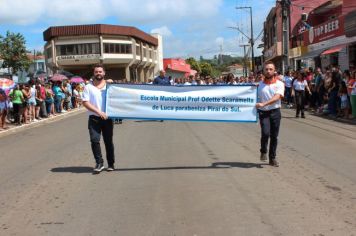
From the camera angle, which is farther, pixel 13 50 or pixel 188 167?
pixel 13 50

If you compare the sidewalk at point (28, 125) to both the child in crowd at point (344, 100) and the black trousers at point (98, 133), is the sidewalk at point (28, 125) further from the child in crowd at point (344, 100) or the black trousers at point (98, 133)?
the child in crowd at point (344, 100)

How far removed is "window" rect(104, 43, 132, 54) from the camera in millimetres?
Answer: 83438

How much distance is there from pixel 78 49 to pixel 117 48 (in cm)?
633

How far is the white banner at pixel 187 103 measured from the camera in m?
9.32

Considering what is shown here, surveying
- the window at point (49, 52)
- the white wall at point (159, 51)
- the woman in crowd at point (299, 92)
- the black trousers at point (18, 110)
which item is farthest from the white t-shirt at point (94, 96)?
the white wall at point (159, 51)

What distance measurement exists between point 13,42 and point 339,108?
44136mm

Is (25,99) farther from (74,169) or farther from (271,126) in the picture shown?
(271,126)

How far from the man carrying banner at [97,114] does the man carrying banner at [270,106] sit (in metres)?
2.65

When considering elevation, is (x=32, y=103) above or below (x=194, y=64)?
below

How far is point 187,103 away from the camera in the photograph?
9.36 metres

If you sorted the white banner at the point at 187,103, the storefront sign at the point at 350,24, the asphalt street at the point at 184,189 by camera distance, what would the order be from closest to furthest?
the asphalt street at the point at 184,189, the white banner at the point at 187,103, the storefront sign at the point at 350,24

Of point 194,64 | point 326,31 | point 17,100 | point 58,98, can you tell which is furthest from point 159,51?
point 17,100

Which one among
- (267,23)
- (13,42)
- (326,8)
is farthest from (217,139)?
(267,23)

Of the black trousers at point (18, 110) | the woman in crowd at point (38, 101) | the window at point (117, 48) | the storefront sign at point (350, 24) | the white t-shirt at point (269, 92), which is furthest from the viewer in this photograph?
the window at point (117, 48)
